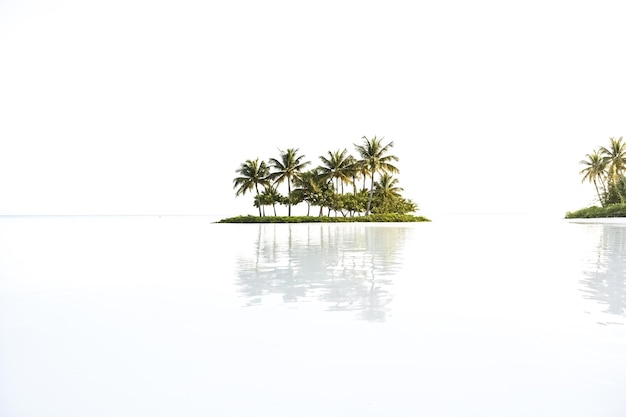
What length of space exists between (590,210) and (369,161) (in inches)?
978

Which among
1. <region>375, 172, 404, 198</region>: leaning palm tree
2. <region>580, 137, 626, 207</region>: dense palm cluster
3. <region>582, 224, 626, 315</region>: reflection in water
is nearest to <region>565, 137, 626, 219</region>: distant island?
<region>580, 137, 626, 207</region>: dense palm cluster

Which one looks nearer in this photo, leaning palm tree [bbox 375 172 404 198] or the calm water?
the calm water

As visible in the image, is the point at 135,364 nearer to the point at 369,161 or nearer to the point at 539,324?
the point at 539,324

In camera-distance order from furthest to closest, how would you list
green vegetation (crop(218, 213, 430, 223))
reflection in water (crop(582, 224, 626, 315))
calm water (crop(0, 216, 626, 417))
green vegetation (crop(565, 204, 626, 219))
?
green vegetation (crop(218, 213, 430, 223)) → green vegetation (crop(565, 204, 626, 219)) → reflection in water (crop(582, 224, 626, 315)) → calm water (crop(0, 216, 626, 417))

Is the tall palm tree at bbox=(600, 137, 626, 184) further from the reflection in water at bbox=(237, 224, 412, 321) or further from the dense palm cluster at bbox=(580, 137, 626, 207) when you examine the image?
the reflection in water at bbox=(237, 224, 412, 321)

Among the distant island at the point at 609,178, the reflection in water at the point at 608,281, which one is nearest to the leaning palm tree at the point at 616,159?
the distant island at the point at 609,178

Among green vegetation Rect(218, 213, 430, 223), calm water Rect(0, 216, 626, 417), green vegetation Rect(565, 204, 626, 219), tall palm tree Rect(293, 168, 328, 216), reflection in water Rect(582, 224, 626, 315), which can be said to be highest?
tall palm tree Rect(293, 168, 328, 216)

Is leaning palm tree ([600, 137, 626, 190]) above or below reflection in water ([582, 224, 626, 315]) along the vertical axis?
above

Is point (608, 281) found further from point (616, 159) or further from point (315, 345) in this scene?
point (616, 159)

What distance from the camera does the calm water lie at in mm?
2717

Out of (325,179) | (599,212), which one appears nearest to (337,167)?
(325,179)

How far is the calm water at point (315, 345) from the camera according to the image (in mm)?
2717

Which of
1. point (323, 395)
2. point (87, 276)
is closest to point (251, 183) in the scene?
point (87, 276)

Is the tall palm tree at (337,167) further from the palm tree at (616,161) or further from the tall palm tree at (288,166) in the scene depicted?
the palm tree at (616,161)
